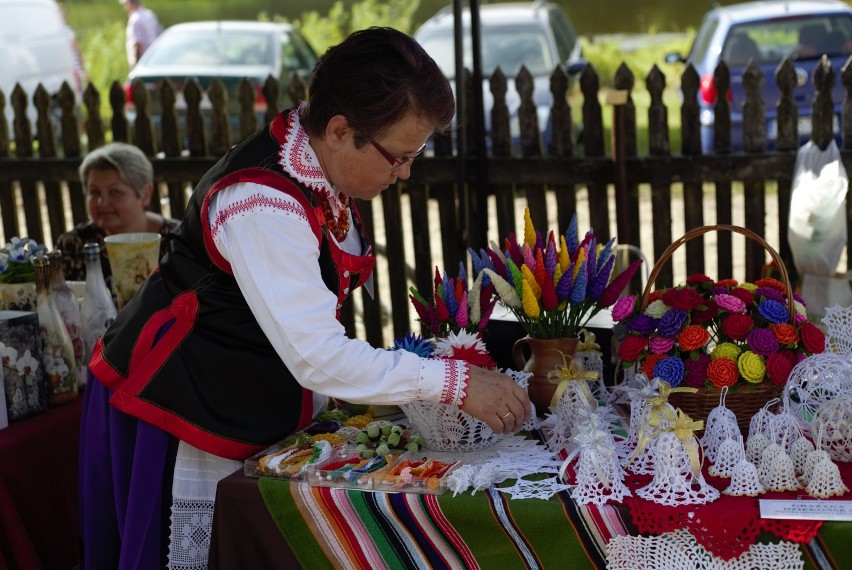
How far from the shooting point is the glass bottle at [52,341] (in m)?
2.39

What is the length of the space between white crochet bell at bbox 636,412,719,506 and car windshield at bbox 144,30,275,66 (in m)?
8.66

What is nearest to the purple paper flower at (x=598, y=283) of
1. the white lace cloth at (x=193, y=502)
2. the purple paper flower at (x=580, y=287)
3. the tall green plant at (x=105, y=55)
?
the purple paper flower at (x=580, y=287)

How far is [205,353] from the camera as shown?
6.35ft

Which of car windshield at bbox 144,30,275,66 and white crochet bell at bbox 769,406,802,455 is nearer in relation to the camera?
white crochet bell at bbox 769,406,802,455

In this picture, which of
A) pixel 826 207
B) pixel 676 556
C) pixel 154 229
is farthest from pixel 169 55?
pixel 676 556

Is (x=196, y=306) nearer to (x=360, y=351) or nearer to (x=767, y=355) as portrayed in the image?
(x=360, y=351)

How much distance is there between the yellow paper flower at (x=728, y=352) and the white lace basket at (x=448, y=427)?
439 millimetres

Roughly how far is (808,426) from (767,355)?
0.51 feet

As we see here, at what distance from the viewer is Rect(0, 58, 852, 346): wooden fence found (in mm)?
4590

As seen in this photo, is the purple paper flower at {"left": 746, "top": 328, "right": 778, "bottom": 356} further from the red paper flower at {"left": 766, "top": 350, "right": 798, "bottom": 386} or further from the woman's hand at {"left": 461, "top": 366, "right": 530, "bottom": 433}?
the woman's hand at {"left": 461, "top": 366, "right": 530, "bottom": 433}

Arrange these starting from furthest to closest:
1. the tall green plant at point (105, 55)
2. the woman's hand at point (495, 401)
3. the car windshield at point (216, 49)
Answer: the tall green plant at point (105, 55) < the car windshield at point (216, 49) < the woman's hand at point (495, 401)

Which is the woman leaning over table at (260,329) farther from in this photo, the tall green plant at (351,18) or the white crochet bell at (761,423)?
the tall green plant at (351,18)

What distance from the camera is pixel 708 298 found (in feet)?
6.59

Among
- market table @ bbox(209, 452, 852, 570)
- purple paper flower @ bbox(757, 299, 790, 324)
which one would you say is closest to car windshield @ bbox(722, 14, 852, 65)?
purple paper flower @ bbox(757, 299, 790, 324)
